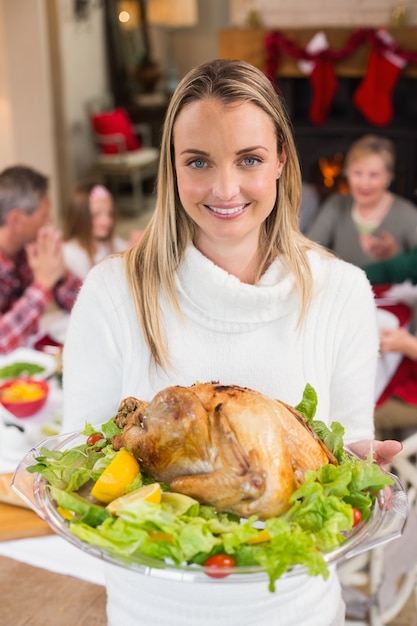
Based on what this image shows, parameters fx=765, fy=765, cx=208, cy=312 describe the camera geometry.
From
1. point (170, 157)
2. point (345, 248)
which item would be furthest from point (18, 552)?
point (345, 248)

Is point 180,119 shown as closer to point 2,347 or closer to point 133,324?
point 133,324

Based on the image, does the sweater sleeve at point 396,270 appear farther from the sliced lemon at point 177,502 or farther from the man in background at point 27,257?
the sliced lemon at point 177,502

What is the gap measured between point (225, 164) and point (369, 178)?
275 centimetres

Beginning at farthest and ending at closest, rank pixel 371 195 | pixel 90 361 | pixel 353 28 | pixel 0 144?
pixel 0 144
pixel 353 28
pixel 371 195
pixel 90 361

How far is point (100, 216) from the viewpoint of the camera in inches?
142

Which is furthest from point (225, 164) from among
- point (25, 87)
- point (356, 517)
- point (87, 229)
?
point (25, 87)

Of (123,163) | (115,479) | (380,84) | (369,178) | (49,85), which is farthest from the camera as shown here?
(123,163)

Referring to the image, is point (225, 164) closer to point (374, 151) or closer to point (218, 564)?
point (218, 564)

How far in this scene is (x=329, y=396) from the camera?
1.40 meters

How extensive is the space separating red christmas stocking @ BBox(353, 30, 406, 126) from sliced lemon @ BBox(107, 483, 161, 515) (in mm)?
5104

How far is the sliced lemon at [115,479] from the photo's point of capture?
0.93 meters

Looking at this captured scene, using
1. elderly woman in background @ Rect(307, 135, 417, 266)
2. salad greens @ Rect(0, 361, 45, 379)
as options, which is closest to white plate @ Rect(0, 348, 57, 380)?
salad greens @ Rect(0, 361, 45, 379)

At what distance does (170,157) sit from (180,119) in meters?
0.09

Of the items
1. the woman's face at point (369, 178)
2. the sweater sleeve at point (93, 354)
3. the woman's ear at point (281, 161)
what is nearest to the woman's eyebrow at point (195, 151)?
the woman's ear at point (281, 161)
